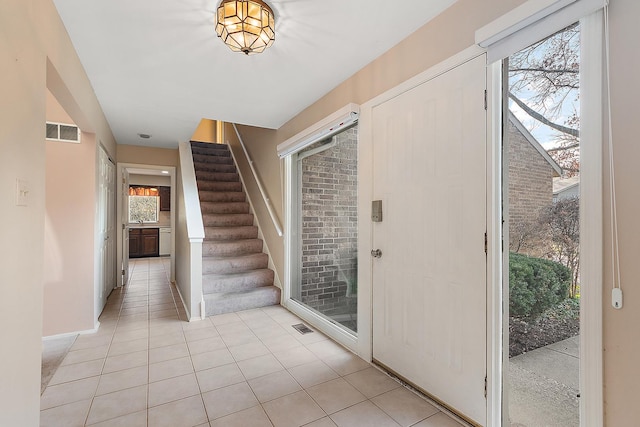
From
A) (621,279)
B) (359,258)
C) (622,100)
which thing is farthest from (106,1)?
(621,279)

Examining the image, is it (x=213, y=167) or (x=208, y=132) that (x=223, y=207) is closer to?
(x=213, y=167)

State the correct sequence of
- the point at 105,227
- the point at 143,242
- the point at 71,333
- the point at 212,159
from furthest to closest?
the point at 143,242, the point at 212,159, the point at 105,227, the point at 71,333

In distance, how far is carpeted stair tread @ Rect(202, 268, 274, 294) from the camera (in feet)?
12.1

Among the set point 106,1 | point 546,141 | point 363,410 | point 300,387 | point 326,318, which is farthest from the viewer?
point 326,318

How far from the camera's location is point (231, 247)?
4.28 m

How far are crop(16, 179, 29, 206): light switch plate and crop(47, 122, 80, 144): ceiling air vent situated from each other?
2.10m

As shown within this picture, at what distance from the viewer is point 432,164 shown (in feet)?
6.03

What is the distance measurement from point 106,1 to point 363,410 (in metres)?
2.76

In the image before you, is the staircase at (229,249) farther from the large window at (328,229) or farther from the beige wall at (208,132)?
the beige wall at (208,132)

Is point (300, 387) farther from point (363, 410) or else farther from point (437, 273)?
point (437, 273)

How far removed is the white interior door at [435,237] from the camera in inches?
63.2

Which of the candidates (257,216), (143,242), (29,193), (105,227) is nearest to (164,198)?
(143,242)

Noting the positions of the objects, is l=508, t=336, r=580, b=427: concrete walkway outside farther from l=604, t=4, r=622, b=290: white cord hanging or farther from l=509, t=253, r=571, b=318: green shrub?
l=604, t=4, r=622, b=290: white cord hanging

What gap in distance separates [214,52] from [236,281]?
263 centimetres
